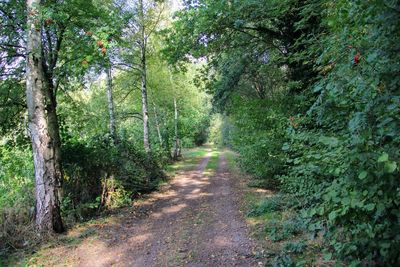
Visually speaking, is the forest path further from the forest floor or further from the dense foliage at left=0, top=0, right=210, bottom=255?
the dense foliage at left=0, top=0, right=210, bottom=255

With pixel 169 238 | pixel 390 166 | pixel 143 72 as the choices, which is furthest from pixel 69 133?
pixel 390 166

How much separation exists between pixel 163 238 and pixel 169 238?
139 millimetres

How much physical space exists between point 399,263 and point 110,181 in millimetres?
8057

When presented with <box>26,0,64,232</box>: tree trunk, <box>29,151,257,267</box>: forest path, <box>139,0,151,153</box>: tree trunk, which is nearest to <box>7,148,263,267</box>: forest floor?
<box>29,151,257,267</box>: forest path

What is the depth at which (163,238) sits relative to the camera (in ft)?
21.5

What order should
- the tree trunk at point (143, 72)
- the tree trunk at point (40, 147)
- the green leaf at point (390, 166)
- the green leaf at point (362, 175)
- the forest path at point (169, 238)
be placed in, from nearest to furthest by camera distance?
1. the green leaf at point (390, 166)
2. the green leaf at point (362, 175)
3. the forest path at point (169, 238)
4. the tree trunk at point (40, 147)
5. the tree trunk at point (143, 72)

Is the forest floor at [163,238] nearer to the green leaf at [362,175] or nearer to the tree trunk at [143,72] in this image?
the green leaf at [362,175]

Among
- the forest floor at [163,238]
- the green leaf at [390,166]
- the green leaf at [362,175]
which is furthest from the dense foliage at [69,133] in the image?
the green leaf at [390,166]

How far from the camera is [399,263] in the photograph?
2809 millimetres

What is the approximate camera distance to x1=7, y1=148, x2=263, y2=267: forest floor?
17.7 feet

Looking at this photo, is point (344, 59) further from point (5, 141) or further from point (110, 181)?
point (5, 141)

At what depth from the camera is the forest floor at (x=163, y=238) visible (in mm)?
5398

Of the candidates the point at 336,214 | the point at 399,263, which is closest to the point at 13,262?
the point at 336,214

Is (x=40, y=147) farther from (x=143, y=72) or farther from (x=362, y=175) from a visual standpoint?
(x=143, y=72)
